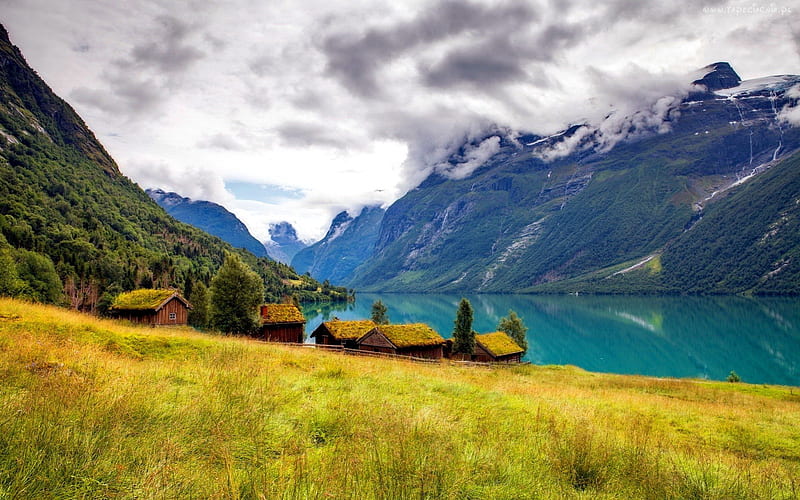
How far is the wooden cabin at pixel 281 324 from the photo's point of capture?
1816 inches

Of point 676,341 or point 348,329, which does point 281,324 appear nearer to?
point 348,329

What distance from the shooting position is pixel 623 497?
5.18 meters

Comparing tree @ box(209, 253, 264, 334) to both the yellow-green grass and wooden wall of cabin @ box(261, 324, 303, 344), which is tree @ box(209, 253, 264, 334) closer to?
wooden wall of cabin @ box(261, 324, 303, 344)

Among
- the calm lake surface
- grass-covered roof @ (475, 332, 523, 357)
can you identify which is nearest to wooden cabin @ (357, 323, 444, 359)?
grass-covered roof @ (475, 332, 523, 357)

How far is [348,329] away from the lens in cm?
4575

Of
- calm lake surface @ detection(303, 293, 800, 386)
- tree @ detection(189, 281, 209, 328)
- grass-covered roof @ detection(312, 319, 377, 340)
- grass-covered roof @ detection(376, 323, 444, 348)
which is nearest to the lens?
grass-covered roof @ detection(376, 323, 444, 348)

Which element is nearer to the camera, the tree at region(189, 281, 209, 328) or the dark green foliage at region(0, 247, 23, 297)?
the dark green foliage at region(0, 247, 23, 297)

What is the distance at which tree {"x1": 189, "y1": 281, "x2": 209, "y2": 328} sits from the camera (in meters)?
68.1

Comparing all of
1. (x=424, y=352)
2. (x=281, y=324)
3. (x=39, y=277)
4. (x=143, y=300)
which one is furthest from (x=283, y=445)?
(x=39, y=277)

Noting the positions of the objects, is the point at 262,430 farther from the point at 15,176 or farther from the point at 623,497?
the point at 15,176

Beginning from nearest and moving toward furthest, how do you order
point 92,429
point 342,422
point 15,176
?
point 92,429
point 342,422
point 15,176

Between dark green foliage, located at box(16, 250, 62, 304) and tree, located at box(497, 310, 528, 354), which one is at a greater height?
dark green foliage, located at box(16, 250, 62, 304)

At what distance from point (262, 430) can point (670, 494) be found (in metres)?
5.63

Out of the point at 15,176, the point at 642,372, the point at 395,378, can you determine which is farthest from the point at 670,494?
the point at 15,176
